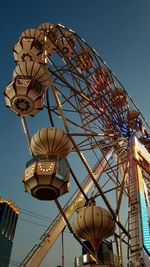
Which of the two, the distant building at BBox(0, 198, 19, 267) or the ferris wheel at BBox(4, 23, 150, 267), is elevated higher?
the distant building at BBox(0, 198, 19, 267)

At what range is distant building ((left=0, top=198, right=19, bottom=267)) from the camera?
105625mm

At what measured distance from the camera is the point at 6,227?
113 meters

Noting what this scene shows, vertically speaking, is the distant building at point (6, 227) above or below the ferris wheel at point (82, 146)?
above

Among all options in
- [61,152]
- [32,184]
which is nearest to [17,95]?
[61,152]

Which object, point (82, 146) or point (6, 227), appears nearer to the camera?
point (82, 146)

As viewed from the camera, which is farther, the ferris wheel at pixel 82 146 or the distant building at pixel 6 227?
the distant building at pixel 6 227

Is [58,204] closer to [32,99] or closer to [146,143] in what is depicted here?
[32,99]

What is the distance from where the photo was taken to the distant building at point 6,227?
106m

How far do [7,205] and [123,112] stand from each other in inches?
4067

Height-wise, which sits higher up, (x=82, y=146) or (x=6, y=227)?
(x=6, y=227)

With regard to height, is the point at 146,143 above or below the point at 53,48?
below

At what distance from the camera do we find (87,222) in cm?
713

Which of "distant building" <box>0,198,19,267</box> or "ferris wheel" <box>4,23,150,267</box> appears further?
"distant building" <box>0,198,19,267</box>

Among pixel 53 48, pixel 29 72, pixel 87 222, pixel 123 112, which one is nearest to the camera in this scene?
pixel 87 222
